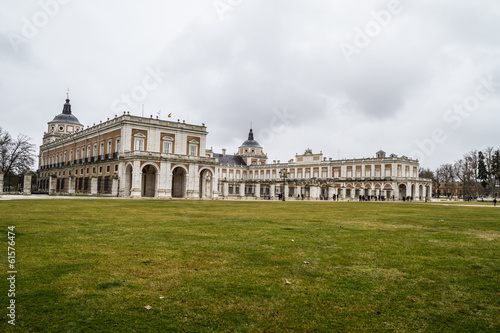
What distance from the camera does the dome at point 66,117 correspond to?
85.2 meters

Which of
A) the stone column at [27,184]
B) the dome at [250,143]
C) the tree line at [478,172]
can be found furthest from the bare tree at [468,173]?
the stone column at [27,184]

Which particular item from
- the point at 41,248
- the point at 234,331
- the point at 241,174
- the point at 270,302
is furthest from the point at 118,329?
the point at 241,174

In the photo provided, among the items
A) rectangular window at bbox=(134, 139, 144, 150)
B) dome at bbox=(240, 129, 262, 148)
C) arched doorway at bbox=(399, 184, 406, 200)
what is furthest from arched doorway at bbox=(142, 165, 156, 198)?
dome at bbox=(240, 129, 262, 148)

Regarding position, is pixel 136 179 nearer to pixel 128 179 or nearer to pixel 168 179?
pixel 128 179

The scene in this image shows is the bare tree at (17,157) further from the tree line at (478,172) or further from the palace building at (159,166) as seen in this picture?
the tree line at (478,172)

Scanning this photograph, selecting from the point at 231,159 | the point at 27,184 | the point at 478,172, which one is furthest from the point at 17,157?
the point at 478,172

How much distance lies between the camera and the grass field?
14.3 feet

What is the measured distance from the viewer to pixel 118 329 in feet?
13.5

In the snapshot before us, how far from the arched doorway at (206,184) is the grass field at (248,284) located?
149ft

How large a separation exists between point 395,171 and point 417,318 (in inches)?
3196

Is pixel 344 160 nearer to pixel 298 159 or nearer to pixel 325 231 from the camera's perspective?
pixel 298 159

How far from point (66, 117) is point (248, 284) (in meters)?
92.6

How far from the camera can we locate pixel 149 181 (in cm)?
5219

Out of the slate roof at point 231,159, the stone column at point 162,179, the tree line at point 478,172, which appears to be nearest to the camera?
the stone column at point 162,179
